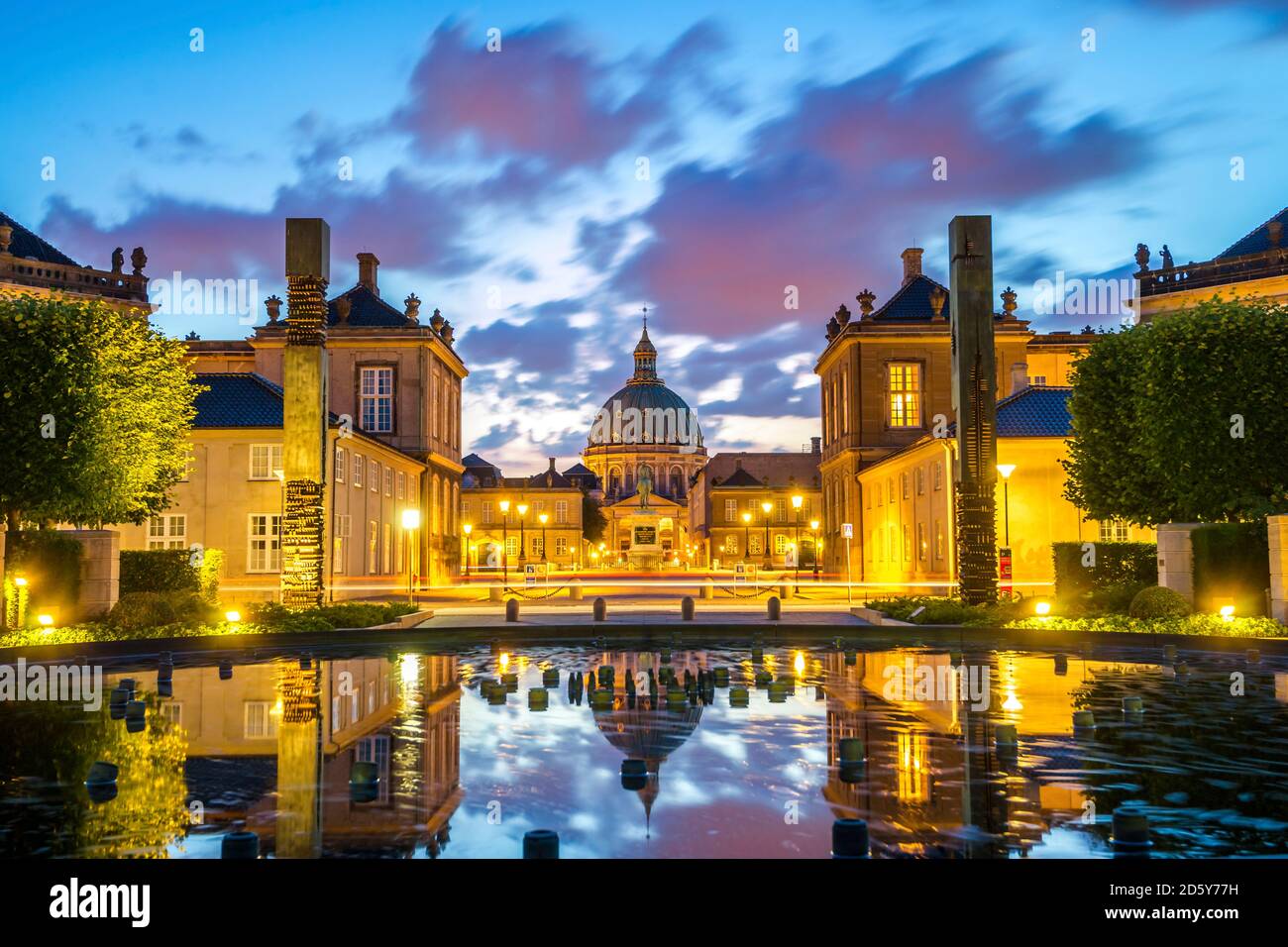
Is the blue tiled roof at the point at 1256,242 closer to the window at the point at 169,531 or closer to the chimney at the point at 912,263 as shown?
the chimney at the point at 912,263

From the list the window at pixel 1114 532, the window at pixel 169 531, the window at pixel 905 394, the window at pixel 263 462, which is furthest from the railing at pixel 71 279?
the window at pixel 1114 532

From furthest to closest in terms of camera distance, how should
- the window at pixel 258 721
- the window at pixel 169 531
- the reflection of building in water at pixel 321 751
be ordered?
the window at pixel 169 531, the window at pixel 258 721, the reflection of building in water at pixel 321 751

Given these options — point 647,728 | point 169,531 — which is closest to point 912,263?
point 169,531

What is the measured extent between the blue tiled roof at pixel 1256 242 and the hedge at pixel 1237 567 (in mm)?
39971

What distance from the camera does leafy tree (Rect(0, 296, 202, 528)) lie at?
82.1 feet

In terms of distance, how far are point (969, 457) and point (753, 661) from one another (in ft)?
29.5

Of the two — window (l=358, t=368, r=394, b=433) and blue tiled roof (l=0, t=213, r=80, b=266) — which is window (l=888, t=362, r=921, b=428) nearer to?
window (l=358, t=368, r=394, b=433)

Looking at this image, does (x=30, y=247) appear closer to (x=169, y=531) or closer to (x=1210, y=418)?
(x=169, y=531)

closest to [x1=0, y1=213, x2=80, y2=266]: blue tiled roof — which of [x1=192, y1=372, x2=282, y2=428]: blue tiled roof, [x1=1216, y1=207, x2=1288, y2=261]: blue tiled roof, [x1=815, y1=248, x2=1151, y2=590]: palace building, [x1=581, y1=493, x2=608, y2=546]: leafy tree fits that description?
[x1=192, y1=372, x2=282, y2=428]: blue tiled roof

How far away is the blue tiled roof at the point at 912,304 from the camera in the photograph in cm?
7150

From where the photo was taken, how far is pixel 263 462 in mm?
45594
